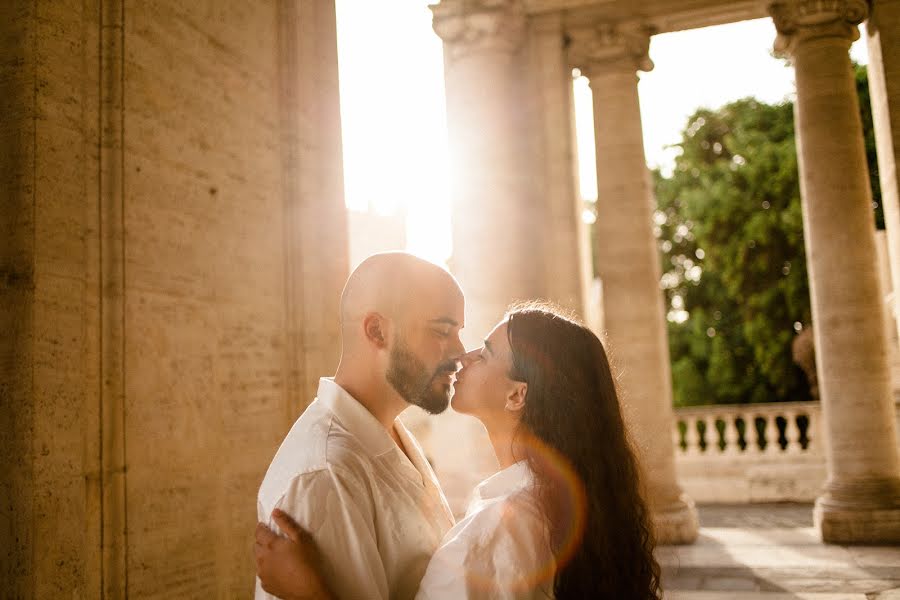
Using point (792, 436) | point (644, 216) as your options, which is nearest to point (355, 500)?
point (644, 216)

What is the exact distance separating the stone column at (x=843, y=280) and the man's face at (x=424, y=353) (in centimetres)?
1125

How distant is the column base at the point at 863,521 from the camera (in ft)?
40.9

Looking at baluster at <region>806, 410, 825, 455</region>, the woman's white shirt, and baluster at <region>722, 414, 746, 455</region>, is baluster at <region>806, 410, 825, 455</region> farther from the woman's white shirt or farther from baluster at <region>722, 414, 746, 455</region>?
the woman's white shirt

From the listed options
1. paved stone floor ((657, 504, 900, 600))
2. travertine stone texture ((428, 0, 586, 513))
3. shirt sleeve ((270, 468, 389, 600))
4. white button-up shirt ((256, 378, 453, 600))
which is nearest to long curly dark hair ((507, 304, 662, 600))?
white button-up shirt ((256, 378, 453, 600))

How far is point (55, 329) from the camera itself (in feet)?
13.5

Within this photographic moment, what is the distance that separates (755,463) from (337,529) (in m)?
17.2

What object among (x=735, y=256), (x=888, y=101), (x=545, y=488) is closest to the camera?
(x=545, y=488)

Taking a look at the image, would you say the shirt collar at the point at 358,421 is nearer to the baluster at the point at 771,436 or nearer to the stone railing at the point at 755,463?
the stone railing at the point at 755,463

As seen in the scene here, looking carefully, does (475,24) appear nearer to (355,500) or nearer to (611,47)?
(611,47)

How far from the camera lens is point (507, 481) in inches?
133

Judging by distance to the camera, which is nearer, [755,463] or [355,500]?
[355,500]

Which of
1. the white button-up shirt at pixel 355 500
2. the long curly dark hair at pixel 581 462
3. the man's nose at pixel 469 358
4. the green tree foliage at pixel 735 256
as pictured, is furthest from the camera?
the green tree foliage at pixel 735 256

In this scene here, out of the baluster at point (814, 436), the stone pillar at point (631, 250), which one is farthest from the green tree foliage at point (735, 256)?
the stone pillar at point (631, 250)

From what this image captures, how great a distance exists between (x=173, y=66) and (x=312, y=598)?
3.55 m
